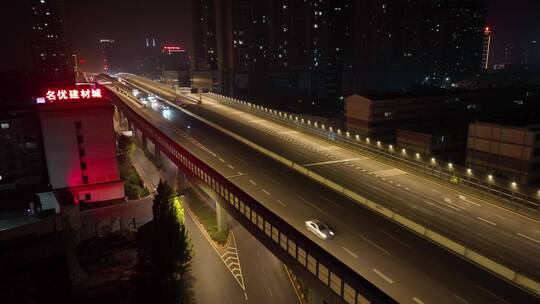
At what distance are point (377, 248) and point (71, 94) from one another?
56.6 m

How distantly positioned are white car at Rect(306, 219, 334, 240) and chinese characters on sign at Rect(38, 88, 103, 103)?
4971cm

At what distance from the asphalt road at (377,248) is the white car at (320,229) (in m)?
0.52

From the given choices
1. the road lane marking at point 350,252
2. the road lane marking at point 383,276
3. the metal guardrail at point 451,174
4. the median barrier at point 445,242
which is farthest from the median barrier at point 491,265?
the metal guardrail at point 451,174

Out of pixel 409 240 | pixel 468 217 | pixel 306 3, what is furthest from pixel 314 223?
pixel 306 3

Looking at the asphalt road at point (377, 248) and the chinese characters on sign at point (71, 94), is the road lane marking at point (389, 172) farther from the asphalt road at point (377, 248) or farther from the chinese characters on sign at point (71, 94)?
the chinese characters on sign at point (71, 94)

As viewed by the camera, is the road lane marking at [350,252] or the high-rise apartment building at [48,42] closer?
the road lane marking at [350,252]

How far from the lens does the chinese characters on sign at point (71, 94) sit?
60.7m

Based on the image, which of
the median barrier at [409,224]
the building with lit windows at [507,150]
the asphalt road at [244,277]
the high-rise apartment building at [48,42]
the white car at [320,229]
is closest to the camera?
the white car at [320,229]

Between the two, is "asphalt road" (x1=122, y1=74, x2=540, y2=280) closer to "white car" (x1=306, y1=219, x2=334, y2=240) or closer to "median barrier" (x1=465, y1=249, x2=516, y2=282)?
"median barrier" (x1=465, y1=249, x2=516, y2=282)

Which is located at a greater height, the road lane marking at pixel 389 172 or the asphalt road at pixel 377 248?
the road lane marking at pixel 389 172

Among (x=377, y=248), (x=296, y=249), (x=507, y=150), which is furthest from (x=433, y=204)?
(x=507, y=150)

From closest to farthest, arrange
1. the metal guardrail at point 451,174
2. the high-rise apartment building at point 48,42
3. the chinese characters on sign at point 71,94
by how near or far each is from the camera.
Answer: the metal guardrail at point 451,174
the chinese characters on sign at point 71,94
the high-rise apartment building at point 48,42

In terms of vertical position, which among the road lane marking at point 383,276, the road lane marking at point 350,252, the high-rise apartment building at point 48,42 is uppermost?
the high-rise apartment building at point 48,42

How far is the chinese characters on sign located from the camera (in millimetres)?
60688
